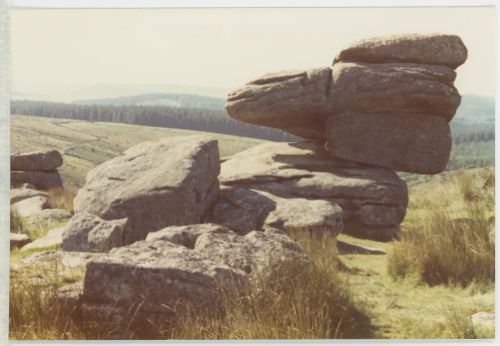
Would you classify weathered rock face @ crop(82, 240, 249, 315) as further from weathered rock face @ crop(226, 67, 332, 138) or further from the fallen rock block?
weathered rock face @ crop(226, 67, 332, 138)

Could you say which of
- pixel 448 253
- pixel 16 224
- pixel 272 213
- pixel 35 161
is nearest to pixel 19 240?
pixel 16 224

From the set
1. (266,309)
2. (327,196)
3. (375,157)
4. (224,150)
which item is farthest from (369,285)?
(224,150)

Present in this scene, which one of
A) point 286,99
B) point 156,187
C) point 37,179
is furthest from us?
point 37,179

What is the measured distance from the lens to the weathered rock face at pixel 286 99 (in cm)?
1575

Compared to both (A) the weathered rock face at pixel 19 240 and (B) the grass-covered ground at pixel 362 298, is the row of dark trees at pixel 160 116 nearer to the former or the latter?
(A) the weathered rock face at pixel 19 240

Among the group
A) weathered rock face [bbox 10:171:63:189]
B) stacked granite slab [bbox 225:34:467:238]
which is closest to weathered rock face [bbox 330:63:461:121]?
stacked granite slab [bbox 225:34:467:238]

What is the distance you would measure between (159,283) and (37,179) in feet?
59.0

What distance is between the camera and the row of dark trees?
4201 inches

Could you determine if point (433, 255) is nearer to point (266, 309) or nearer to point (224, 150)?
point (266, 309)


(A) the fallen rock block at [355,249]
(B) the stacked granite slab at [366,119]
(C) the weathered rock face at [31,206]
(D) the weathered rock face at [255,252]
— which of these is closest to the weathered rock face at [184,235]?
(D) the weathered rock face at [255,252]

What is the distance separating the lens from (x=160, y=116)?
112125 millimetres

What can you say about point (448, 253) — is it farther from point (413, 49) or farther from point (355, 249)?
point (413, 49)

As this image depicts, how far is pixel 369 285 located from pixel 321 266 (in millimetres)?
1774

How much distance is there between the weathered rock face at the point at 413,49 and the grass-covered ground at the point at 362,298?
14.3 feet
